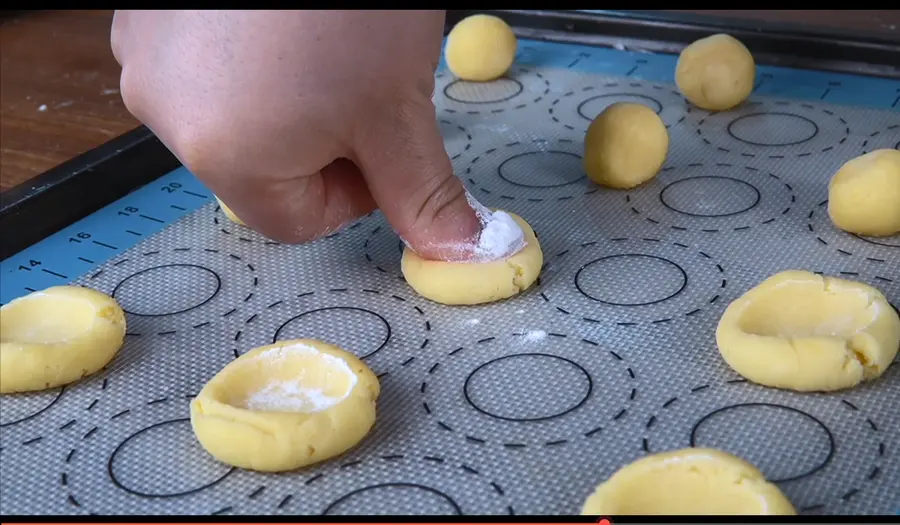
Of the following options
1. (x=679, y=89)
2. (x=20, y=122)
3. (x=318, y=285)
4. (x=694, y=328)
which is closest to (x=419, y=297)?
(x=318, y=285)

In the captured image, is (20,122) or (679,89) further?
(20,122)

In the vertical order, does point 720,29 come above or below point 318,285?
above

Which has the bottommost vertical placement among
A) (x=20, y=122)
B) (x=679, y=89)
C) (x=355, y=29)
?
(x=20, y=122)

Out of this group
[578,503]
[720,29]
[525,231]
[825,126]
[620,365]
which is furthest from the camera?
[720,29]

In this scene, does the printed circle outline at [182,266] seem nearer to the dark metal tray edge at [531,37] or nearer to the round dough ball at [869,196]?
the dark metal tray edge at [531,37]

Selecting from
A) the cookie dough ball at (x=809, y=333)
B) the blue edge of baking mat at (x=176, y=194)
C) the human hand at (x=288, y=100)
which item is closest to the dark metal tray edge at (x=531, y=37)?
the blue edge of baking mat at (x=176, y=194)

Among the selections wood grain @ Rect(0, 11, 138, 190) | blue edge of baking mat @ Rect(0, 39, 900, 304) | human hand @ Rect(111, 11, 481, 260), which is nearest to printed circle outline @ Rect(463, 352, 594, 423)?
human hand @ Rect(111, 11, 481, 260)

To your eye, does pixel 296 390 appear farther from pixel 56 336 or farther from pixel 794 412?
pixel 794 412

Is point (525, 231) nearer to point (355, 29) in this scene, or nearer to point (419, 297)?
point (419, 297)
